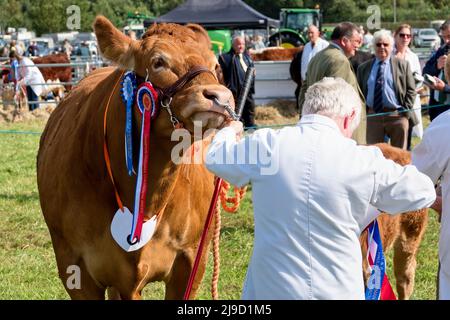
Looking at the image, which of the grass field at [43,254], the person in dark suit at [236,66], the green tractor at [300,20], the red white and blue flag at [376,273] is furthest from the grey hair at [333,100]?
the green tractor at [300,20]

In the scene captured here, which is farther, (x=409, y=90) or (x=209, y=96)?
(x=409, y=90)

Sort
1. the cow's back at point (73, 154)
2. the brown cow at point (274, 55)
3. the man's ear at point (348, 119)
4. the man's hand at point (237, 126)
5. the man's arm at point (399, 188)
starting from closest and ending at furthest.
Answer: the man's arm at point (399, 188), the man's ear at point (348, 119), the man's hand at point (237, 126), the cow's back at point (73, 154), the brown cow at point (274, 55)

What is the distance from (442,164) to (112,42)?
5.71ft

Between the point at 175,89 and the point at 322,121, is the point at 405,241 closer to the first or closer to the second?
the point at 175,89

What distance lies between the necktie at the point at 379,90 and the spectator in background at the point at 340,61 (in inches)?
45.5

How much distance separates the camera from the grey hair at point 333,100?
2762 millimetres

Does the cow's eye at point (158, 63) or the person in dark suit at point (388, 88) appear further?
the person in dark suit at point (388, 88)

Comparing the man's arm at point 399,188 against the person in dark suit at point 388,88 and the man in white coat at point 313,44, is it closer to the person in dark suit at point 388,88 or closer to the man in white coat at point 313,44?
the person in dark suit at point 388,88

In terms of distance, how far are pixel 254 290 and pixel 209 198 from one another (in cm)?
157

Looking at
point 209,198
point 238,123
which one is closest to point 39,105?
point 209,198

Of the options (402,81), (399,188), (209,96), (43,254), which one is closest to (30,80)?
(402,81)

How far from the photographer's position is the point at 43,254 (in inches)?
258

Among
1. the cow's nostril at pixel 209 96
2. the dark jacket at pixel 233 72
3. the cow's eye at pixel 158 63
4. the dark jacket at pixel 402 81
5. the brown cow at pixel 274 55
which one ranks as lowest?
the brown cow at pixel 274 55

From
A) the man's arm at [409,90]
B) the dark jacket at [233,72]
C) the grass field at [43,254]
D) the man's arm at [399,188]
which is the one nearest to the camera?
the man's arm at [399,188]
